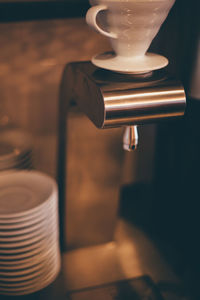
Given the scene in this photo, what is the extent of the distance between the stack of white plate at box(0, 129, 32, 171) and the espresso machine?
0.33 ft

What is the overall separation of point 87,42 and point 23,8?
1.00 ft

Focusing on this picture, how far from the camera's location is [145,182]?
150cm

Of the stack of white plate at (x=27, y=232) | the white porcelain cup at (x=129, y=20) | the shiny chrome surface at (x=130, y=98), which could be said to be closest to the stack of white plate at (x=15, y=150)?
the stack of white plate at (x=27, y=232)

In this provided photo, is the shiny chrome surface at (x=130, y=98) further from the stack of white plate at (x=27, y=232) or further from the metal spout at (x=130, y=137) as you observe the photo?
the stack of white plate at (x=27, y=232)

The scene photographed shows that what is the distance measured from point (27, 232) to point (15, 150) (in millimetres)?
275

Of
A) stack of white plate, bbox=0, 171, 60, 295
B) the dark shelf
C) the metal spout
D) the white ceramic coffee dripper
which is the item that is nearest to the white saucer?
the white ceramic coffee dripper

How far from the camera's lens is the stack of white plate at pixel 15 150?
103 centimetres

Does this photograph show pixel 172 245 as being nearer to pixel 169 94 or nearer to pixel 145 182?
pixel 145 182

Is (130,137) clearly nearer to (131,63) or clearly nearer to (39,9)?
(131,63)

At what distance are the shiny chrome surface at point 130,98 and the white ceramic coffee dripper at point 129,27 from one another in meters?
0.03

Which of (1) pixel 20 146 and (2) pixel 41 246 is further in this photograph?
(1) pixel 20 146

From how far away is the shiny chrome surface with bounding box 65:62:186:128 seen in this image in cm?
72

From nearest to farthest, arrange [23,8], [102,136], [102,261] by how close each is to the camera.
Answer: [23,8], [102,136], [102,261]

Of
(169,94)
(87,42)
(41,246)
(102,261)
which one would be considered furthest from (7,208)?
(87,42)
